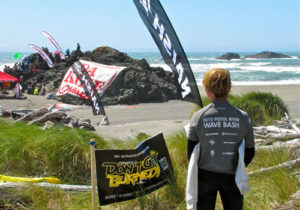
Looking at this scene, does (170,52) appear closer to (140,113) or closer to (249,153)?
(249,153)

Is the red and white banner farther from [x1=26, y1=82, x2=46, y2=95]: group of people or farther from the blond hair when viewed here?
→ [x1=26, y1=82, x2=46, y2=95]: group of people

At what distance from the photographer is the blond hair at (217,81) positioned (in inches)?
103

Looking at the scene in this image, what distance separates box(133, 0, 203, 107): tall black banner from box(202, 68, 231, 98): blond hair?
252 cm

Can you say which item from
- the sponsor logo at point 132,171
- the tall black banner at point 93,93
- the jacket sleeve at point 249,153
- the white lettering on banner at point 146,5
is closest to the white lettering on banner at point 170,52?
the white lettering on banner at point 146,5

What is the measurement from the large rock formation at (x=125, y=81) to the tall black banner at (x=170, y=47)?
1328 centimetres

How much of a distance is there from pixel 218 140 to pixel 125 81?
18.3 meters

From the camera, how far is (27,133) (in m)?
5.91

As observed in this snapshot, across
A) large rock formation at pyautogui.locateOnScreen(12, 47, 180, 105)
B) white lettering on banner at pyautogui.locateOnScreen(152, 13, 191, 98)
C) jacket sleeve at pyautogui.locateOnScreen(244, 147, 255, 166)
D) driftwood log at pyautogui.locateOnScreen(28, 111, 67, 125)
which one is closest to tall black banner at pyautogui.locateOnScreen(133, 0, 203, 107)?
white lettering on banner at pyautogui.locateOnScreen(152, 13, 191, 98)

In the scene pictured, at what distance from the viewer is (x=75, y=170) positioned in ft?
17.2

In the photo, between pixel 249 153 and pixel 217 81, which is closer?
pixel 217 81

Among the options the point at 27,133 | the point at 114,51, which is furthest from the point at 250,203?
the point at 114,51

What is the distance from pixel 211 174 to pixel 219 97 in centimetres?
60

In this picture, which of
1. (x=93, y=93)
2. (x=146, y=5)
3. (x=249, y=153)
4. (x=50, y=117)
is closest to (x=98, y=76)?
(x=93, y=93)

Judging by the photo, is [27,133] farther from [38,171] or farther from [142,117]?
[142,117]
